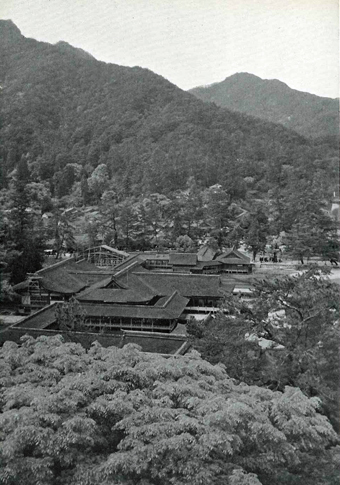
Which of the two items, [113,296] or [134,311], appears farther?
[113,296]

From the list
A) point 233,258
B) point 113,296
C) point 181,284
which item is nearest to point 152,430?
point 113,296

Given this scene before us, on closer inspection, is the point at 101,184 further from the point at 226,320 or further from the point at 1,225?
the point at 226,320

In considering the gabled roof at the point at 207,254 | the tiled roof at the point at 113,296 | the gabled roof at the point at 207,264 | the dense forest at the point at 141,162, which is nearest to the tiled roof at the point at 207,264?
the gabled roof at the point at 207,264

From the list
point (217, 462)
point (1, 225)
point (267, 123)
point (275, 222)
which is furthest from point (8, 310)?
point (267, 123)

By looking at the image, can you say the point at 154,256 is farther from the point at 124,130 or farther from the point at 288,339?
the point at 124,130

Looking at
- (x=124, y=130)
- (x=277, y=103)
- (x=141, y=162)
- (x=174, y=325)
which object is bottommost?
(x=174, y=325)

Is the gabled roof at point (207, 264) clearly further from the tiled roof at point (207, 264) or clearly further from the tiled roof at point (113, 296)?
the tiled roof at point (113, 296)

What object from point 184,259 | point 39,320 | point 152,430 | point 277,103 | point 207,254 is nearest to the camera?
point 152,430

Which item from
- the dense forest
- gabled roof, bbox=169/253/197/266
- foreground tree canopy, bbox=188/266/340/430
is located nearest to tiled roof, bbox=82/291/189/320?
foreground tree canopy, bbox=188/266/340/430
